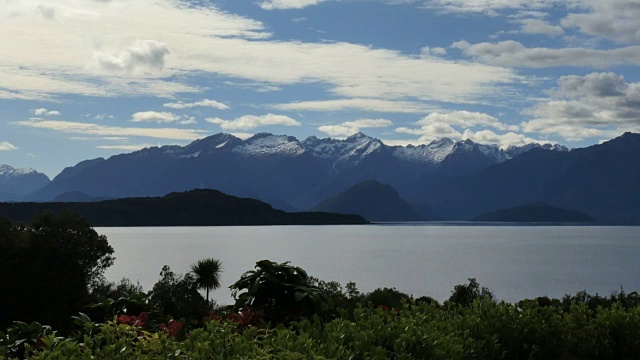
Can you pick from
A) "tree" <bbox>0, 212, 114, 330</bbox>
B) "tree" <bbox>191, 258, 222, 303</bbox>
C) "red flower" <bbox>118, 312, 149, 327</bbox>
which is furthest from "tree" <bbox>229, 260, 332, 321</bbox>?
"tree" <bbox>0, 212, 114, 330</bbox>

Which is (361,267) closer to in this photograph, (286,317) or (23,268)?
(23,268)

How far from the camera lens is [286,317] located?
1148cm

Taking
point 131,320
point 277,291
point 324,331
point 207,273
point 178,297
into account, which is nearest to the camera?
point 324,331

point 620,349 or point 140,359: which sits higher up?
point 140,359

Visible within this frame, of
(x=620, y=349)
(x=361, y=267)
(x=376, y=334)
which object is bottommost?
(x=361, y=267)

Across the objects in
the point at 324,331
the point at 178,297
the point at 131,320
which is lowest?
the point at 178,297

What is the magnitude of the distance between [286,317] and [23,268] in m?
47.1

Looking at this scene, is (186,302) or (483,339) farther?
(186,302)

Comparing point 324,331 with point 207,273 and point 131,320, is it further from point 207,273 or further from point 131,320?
point 207,273

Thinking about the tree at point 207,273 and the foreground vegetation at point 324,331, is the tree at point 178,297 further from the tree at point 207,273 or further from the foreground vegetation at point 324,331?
the foreground vegetation at point 324,331

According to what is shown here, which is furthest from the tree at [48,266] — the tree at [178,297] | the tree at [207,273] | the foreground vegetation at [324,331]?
the foreground vegetation at [324,331]

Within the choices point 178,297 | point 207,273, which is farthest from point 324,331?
point 178,297

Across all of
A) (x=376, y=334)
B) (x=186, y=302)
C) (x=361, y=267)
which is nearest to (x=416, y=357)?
(x=376, y=334)

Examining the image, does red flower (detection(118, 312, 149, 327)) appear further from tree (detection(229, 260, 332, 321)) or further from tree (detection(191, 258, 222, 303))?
tree (detection(191, 258, 222, 303))
